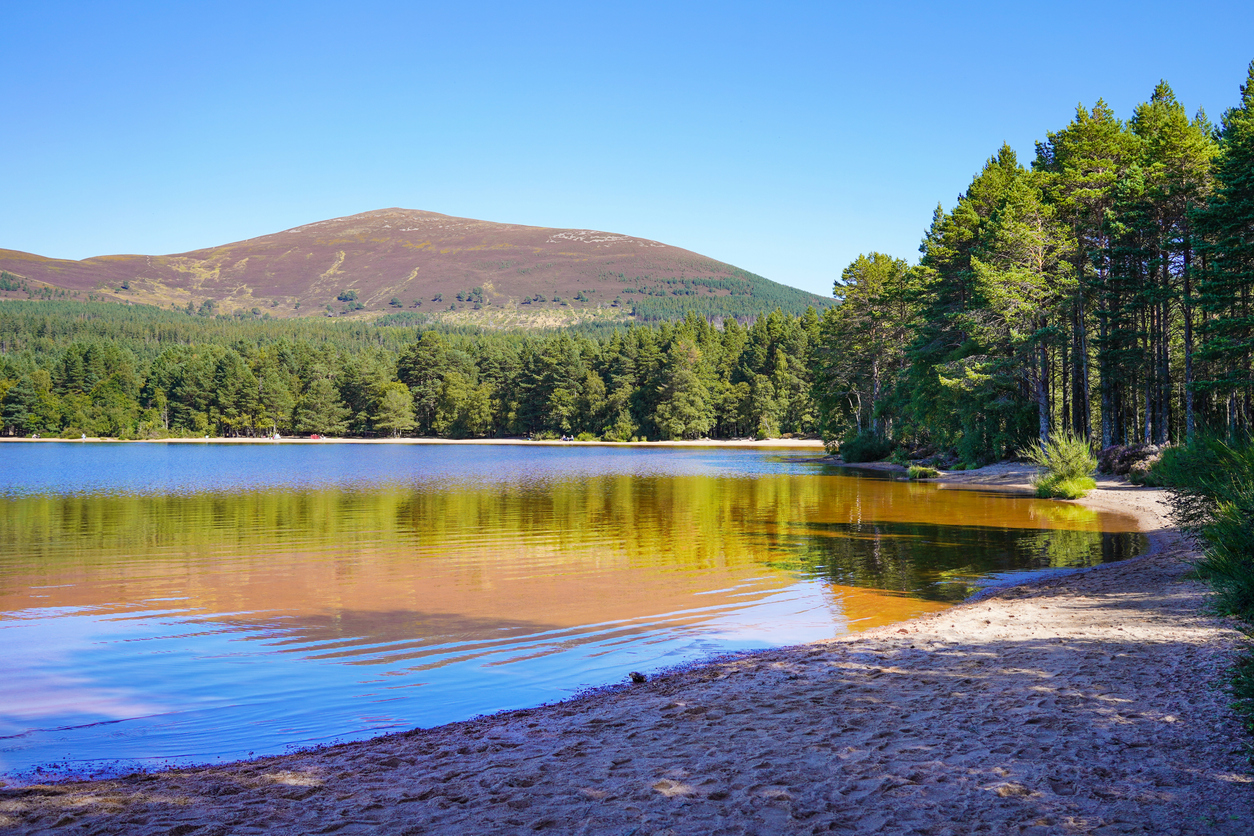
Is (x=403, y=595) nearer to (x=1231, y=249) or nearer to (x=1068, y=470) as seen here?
(x=1068, y=470)

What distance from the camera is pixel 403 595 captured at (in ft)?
43.8

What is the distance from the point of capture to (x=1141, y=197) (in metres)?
33.0

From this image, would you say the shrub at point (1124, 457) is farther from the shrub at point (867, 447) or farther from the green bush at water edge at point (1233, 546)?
the green bush at water edge at point (1233, 546)

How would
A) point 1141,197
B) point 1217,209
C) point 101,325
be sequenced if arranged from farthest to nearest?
point 101,325 < point 1141,197 < point 1217,209

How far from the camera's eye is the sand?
174 inches

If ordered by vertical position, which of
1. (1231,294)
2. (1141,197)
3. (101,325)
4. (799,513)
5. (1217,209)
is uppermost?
(101,325)

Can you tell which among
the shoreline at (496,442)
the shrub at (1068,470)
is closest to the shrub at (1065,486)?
the shrub at (1068,470)

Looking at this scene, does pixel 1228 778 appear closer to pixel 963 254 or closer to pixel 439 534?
pixel 439 534

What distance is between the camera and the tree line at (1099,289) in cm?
2775

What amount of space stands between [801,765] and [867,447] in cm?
5258

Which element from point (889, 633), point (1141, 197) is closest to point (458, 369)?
point (1141, 197)

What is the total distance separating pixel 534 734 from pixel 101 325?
660 feet

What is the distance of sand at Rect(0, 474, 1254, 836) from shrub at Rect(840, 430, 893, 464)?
48.5m

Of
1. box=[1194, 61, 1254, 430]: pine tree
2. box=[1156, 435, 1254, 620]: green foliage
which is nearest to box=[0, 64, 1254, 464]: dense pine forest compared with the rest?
box=[1194, 61, 1254, 430]: pine tree
